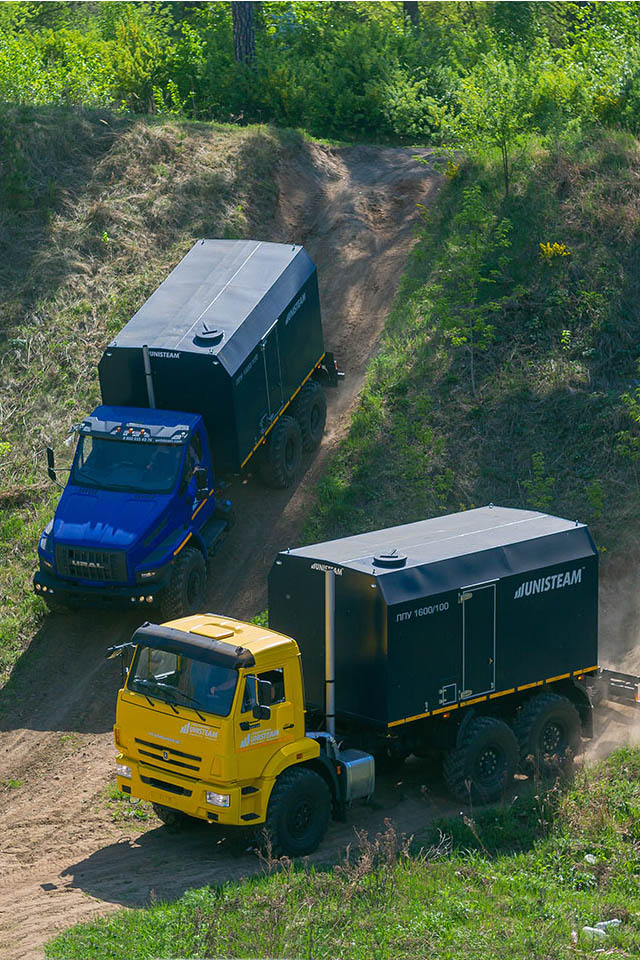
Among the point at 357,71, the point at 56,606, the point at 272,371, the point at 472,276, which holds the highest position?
the point at 357,71

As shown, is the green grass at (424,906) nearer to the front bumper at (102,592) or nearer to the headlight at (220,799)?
the headlight at (220,799)

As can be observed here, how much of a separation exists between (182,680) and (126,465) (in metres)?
6.49

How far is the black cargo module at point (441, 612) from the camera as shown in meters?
13.7

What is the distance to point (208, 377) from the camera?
19.2m

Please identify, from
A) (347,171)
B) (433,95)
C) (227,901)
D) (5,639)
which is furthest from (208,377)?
(433,95)

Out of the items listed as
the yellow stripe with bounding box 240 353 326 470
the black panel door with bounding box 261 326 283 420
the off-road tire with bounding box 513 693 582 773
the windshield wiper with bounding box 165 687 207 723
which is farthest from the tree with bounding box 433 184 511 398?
the windshield wiper with bounding box 165 687 207 723

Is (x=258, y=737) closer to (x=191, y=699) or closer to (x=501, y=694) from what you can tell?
(x=191, y=699)

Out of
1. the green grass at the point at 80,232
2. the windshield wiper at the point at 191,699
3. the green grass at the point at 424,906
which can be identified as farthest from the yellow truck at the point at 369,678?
the green grass at the point at 80,232

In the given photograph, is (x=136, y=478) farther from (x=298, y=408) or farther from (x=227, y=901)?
(x=227, y=901)

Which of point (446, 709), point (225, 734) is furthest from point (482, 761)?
point (225, 734)

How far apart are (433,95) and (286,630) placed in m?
23.6

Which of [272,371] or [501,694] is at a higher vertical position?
[272,371]

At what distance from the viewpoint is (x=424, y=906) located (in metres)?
11.5

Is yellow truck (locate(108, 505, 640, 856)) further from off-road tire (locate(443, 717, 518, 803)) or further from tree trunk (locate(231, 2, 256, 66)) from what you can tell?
tree trunk (locate(231, 2, 256, 66))
